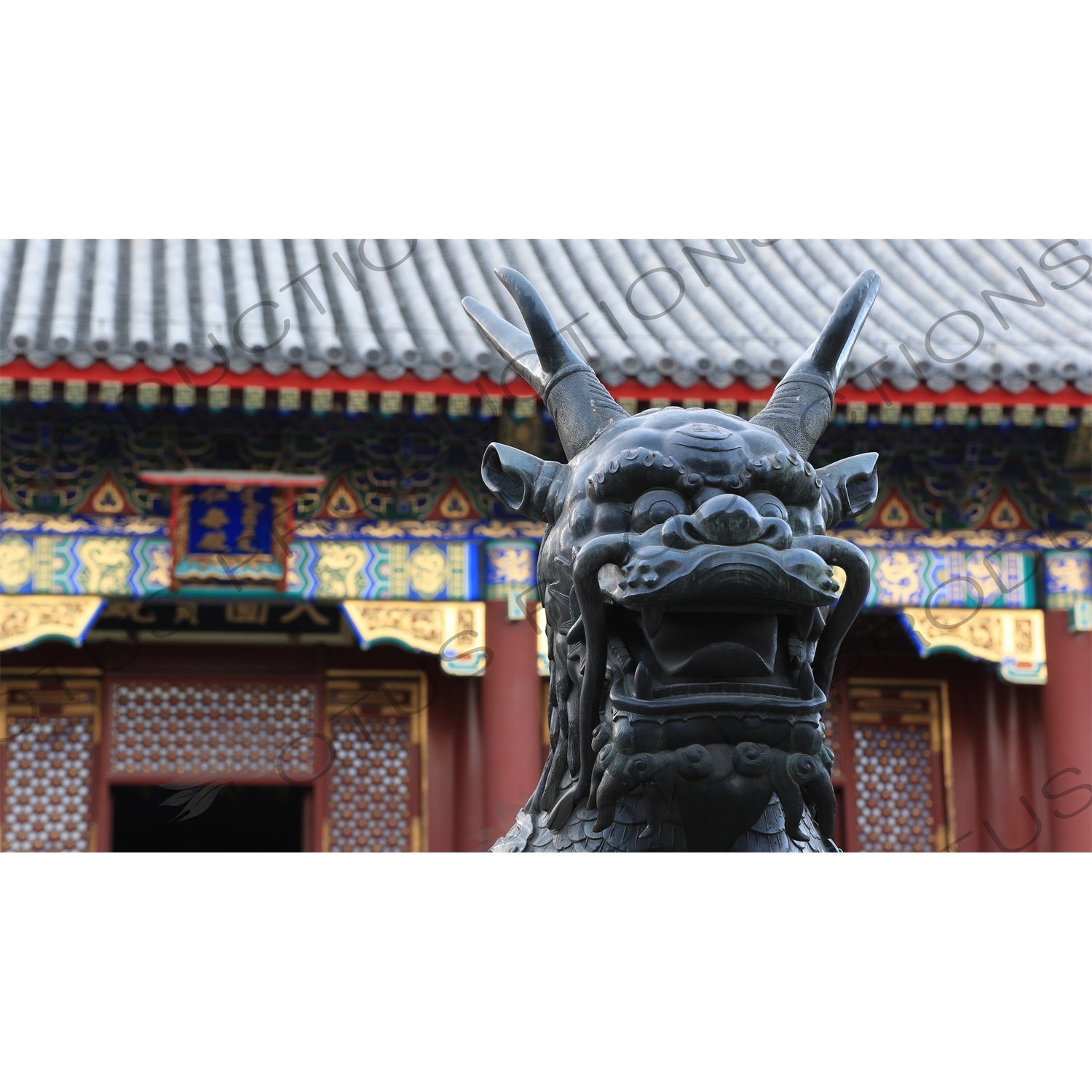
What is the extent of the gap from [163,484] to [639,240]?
10.4 ft

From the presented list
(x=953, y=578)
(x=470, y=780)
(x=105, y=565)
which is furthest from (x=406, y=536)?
(x=953, y=578)

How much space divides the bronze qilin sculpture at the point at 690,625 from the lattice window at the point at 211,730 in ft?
16.0

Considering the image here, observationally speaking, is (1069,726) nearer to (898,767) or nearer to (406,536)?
(898,767)

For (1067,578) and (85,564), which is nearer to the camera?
(85,564)

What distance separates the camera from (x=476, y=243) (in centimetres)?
805

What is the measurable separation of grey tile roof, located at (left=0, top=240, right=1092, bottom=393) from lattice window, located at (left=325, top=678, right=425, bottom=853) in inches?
66.2

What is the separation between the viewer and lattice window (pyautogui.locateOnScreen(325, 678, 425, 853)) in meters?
6.79

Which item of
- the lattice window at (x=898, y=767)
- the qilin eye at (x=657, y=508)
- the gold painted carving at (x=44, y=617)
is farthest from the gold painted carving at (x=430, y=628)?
the qilin eye at (x=657, y=508)

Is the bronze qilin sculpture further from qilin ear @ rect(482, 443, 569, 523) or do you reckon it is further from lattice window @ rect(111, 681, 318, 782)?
lattice window @ rect(111, 681, 318, 782)

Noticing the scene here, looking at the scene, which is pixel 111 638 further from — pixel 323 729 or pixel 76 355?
pixel 76 355

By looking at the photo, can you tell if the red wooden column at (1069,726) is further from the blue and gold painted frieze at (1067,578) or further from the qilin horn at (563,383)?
the qilin horn at (563,383)

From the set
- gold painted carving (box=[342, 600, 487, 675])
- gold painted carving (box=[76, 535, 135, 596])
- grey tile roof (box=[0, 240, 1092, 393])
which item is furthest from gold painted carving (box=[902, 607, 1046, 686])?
gold painted carving (box=[76, 535, 135, 596])

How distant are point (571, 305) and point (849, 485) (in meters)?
5.07

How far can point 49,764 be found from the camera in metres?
6.74
